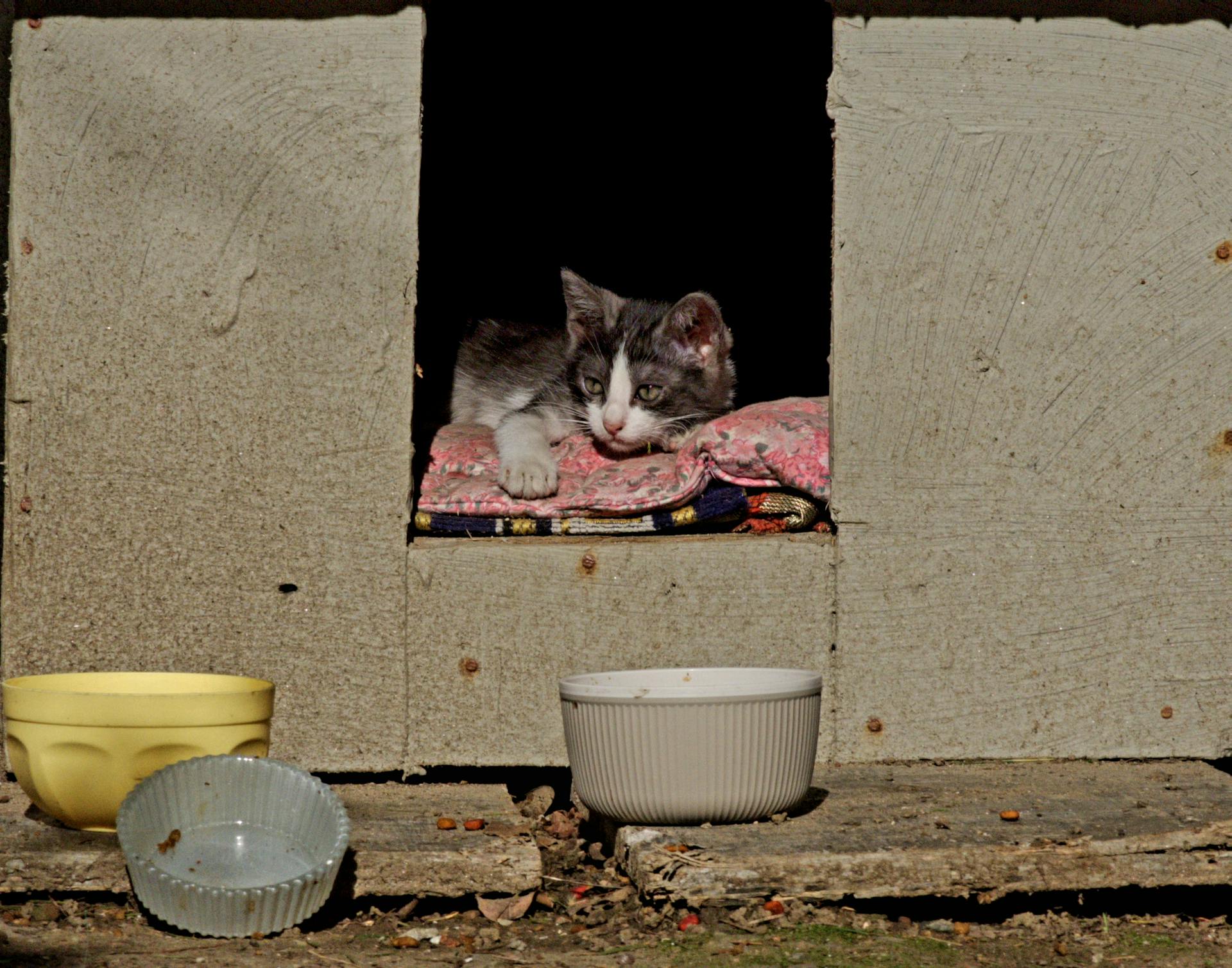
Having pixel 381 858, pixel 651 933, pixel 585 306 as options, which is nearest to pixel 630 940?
pixel 651 933

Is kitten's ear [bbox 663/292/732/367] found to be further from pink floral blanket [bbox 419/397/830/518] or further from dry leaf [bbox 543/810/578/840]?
dry leaf [bbox 543/810/578/840]

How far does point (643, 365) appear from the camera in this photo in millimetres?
4484

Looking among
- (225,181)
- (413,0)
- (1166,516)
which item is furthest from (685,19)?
(1166,516)

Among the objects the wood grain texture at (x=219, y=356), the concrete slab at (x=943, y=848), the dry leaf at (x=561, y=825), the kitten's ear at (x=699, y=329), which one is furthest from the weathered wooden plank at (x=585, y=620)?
the kitten's ear at (x=699, y=329)

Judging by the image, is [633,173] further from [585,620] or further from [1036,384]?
[585,620]

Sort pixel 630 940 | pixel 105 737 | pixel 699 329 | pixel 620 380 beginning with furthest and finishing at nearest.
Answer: pixel 699 329, pixel 620 380, pixel 105 737, pixel 630 940

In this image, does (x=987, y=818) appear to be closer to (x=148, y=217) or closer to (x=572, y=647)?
(x=572, y=647)

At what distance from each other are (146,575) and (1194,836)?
8.62ft

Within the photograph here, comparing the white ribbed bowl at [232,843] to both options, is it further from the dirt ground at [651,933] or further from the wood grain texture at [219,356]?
the wood grain texture at [219,356]

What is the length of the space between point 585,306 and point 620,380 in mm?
441

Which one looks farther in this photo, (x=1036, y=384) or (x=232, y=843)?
(x=1036, y=384)

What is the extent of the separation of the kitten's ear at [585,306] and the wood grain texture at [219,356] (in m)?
1.17

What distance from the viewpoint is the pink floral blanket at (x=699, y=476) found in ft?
12.2

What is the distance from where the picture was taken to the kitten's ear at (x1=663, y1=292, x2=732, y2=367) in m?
4.54
